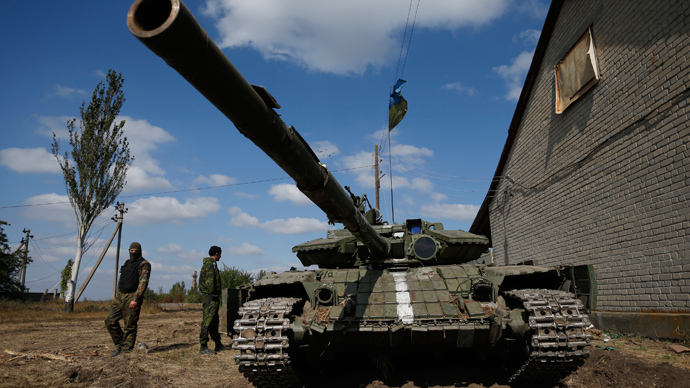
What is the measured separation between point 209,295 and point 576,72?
10584mm

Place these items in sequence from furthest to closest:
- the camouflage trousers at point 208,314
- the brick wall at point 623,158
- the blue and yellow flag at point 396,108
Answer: the blue and yellow flag at point 396,108, the camouflage trousers at point 208,314, the brick wall at point 623,158

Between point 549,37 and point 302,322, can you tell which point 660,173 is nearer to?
point 549,37

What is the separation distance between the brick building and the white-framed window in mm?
30

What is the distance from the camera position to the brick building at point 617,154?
8.34 m

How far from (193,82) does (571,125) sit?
11857 millimetres

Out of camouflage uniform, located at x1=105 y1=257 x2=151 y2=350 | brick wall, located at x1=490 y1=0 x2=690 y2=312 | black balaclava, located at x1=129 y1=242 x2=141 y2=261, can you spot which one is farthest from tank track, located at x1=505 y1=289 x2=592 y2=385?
black balaclava, located at x1=129 y1=242 x2=141 y2=261

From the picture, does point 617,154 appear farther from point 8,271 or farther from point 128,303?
point 8,271

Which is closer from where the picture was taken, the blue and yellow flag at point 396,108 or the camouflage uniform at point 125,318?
the camouflage uniform at point 125,318

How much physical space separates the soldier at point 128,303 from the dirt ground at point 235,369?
1.21ft

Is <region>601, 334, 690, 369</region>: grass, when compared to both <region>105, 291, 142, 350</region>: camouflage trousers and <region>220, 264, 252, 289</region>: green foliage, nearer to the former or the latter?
<region>105, 291, 142, 350</region>: camouflage trousers

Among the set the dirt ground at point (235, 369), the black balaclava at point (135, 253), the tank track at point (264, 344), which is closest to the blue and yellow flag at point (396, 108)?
the dirt ground at point (235, 369)

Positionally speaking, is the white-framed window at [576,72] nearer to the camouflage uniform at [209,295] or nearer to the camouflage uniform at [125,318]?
the camouflage uniform at [209,295]

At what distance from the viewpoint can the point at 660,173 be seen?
871 centimetres

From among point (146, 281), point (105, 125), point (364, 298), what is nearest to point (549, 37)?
point (364, 298)
